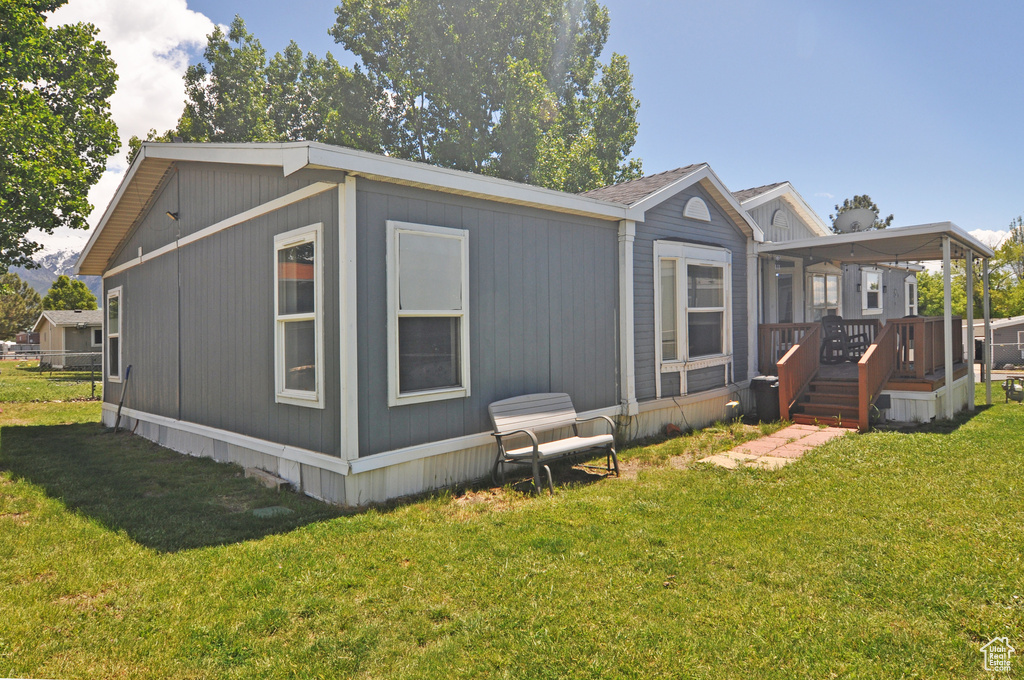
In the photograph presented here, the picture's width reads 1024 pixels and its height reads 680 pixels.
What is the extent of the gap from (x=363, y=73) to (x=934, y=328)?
78.9 ft

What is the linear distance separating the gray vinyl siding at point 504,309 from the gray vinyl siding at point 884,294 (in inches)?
360

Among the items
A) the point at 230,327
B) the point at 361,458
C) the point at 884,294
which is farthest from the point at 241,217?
the point at 884,294

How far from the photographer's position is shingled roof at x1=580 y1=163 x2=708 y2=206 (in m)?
7.83

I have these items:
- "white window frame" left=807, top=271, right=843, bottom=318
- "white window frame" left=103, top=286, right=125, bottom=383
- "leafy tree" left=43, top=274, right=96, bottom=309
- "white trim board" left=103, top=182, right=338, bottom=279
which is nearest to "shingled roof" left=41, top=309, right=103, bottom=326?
"leafy tree" left=43, top=274, right=96, bottom=309

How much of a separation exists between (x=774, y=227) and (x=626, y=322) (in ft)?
20.5

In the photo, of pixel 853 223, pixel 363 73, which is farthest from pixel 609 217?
pixel 363 73

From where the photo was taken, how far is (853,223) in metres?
11.7

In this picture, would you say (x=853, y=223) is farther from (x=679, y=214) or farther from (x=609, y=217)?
(x=609, y=217)

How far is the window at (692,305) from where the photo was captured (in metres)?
7.99

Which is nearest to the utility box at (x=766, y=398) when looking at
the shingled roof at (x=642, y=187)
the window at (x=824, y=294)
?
the shingled roof at (x=642, y=187)

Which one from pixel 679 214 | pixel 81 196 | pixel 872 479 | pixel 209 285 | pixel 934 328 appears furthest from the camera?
pixel 81 196

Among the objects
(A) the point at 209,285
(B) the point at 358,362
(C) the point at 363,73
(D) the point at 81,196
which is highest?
(C) the point at 363,73

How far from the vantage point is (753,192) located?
11734mm

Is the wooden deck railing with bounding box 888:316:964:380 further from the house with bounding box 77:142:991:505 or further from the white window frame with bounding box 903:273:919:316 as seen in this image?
the white window frame with bounding box 903:273:919:316
